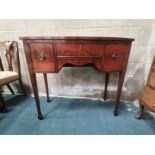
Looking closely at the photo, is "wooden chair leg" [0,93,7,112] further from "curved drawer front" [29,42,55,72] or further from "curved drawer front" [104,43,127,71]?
"curved drawer front" [104,43,127,71]

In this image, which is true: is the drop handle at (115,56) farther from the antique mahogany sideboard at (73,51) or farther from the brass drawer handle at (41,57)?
the brass drawer handle at (41,57)

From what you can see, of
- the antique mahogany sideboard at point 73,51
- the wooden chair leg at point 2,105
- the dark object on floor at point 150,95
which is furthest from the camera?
the wooden chair leg at point 2,105

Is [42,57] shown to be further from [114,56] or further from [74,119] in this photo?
[74,119]

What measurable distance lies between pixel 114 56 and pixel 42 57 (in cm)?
56

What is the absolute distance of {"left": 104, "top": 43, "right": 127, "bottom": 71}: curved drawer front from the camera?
39.6 inches

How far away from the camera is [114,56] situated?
103 centimetres

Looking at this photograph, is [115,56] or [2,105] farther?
[2,105]

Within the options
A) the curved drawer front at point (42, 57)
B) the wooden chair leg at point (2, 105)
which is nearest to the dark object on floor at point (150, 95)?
the curved drawer front at point (42, 57)

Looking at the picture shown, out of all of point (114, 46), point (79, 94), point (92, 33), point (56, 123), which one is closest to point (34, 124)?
point (56, 123)

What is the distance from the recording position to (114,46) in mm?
1004

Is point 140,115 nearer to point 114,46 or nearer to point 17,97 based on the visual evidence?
point 114,46

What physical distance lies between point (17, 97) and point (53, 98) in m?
0.49

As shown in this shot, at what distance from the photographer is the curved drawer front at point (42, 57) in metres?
0.97

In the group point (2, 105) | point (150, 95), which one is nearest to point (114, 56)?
point (150, 95)
